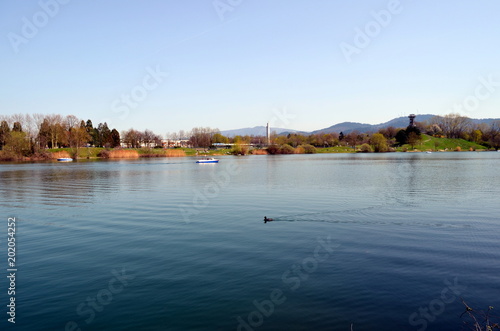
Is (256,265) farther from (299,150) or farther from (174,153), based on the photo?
(299,150)

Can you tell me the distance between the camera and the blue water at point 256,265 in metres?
10.8

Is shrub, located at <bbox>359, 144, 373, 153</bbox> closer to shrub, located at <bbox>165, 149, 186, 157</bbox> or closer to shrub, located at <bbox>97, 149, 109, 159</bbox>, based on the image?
shrub, located at <bbox>165, 149, 186, 157</bbox>

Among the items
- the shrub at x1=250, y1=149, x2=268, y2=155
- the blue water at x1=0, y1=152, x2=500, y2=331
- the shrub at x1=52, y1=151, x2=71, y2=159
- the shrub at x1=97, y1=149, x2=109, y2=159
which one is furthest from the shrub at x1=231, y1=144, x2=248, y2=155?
the blue water at x1=0, y1=152, x2=500, y2=331

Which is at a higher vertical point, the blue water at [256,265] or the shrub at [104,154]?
the shrub at [104,154]

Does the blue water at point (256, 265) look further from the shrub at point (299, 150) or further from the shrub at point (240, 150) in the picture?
the shrub at point (299, 150)

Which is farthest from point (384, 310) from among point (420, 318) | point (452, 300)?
point (452, 300)

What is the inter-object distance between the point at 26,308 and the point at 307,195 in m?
27.3

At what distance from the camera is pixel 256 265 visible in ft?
49.3

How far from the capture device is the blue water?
10.8 metres

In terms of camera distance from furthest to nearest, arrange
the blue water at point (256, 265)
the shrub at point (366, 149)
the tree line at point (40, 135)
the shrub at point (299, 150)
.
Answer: the shrub at point (366, 149)
the shrub at point (299, 150)
the tree line at point (40, 135)
the blue water at point (256, 265)

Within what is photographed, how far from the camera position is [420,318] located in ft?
34.3

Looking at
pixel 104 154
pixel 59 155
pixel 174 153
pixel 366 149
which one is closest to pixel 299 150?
pixel 366 149

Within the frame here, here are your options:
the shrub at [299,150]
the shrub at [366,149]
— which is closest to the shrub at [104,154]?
the shrub at [299,150]

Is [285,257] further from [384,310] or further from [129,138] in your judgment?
[129,138]
